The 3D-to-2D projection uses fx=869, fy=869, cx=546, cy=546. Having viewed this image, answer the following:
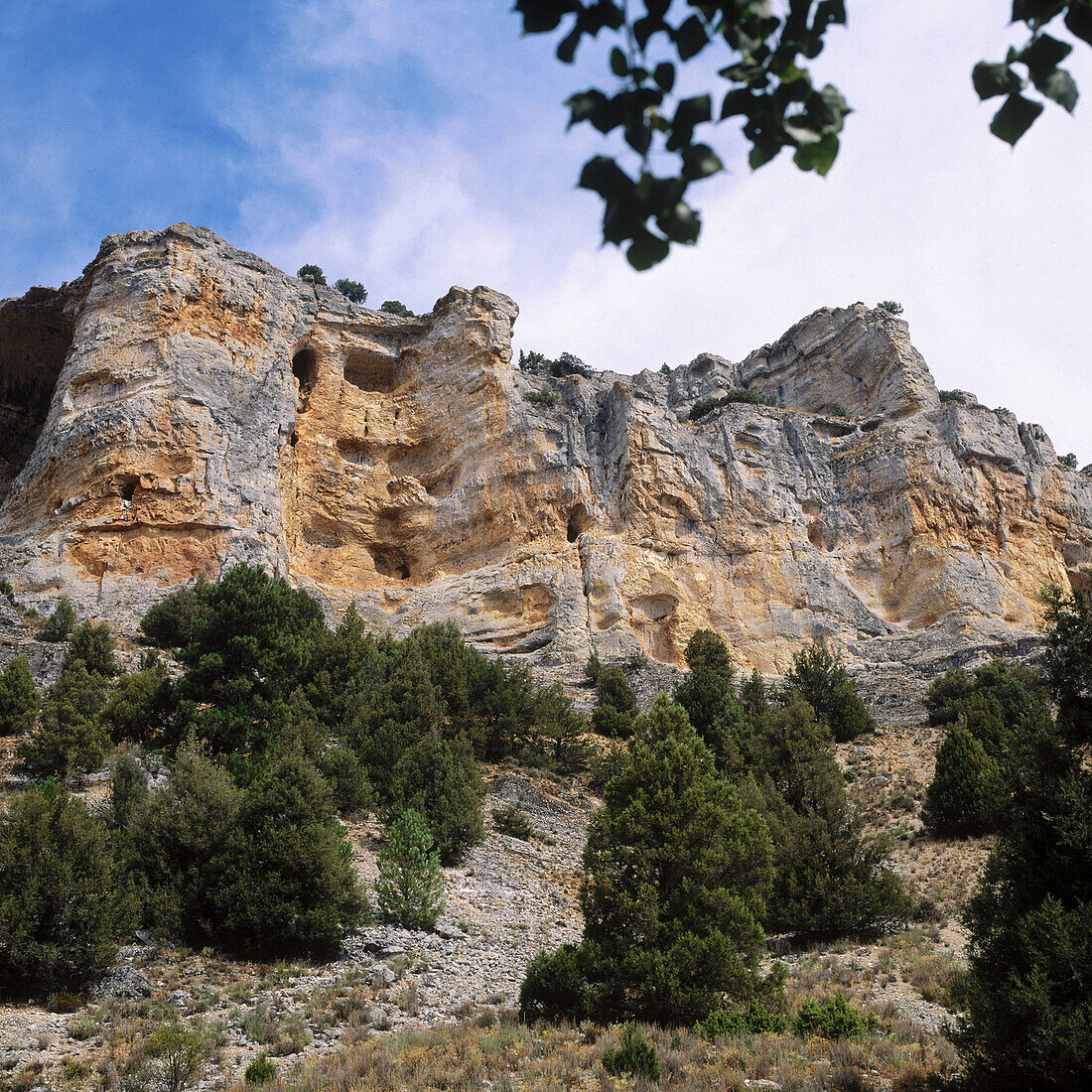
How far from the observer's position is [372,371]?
37.1 meters

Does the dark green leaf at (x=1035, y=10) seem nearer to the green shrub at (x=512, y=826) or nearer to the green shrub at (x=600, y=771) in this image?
the green shrub at (x=512, y=826)

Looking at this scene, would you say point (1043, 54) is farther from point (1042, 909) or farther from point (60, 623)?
point (60, 623)

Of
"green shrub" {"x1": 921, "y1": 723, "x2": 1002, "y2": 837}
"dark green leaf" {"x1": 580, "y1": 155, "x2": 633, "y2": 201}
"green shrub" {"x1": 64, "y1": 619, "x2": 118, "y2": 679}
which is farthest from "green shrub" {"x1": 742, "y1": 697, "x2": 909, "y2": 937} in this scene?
"green shrub" {"x1": 64, "y1": 619, "x2": 118, "y2": 679}

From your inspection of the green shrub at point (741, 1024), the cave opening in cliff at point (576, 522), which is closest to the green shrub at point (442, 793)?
the green shrub at point (741, 1024)

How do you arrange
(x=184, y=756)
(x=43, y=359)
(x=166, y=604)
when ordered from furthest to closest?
(x=43, y=359) → (x=166, y=604) → (x=184, y=756)

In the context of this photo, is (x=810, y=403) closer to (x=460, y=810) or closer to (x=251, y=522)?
(x=251, y=522)

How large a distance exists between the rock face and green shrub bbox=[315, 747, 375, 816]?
12.4 meters

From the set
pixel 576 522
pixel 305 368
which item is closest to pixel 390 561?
pixel 576 522

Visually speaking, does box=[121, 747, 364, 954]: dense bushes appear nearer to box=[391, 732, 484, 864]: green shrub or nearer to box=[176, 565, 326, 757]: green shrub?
box=[391, 732, 484, 864]: green shrub

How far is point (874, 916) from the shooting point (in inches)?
505

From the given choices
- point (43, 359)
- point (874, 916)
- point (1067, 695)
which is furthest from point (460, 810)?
point (43, 359)

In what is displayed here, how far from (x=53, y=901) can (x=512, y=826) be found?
28.2 ft

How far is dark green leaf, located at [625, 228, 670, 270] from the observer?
226cm

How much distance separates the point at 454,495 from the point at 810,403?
66.8 feet
